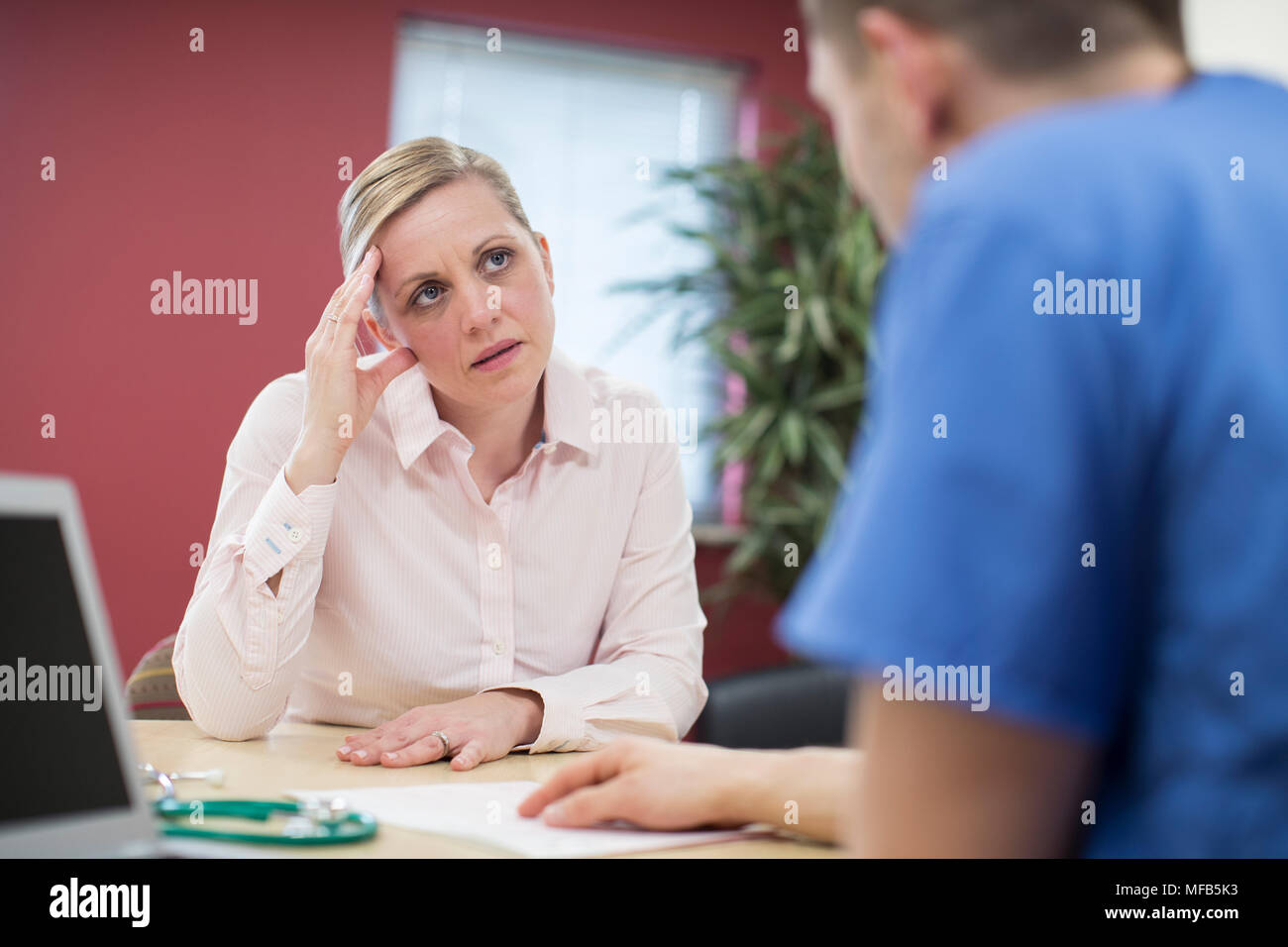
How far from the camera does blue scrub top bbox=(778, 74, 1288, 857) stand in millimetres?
466

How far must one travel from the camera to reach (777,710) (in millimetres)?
2982

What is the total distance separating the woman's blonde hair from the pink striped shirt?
0.73ft

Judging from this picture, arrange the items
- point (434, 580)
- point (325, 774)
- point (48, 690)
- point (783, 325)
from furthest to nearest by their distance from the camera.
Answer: point (783, 325)
point (434, 580)
point (325, 774)
point (48, 690)

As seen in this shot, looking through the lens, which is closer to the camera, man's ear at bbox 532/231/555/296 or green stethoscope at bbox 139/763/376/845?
green stethoscope at bbox 139/763/376/845

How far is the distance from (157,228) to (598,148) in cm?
158

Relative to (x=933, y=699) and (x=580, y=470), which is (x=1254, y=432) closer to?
(x=933, y=699)

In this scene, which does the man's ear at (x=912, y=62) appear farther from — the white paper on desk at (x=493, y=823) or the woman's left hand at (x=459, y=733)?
the woman's left hand at (x=459, y=733)

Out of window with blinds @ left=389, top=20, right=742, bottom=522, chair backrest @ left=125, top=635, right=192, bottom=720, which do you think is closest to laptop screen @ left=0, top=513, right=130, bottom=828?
chair backrest @ left=125, top=635, right=192, bottom=720

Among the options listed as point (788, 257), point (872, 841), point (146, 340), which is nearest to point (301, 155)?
point (146, 340)

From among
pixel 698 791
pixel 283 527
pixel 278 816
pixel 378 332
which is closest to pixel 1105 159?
pixel 698 791

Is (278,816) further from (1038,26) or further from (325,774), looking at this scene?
(1038,26)

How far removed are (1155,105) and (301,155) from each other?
356 cm

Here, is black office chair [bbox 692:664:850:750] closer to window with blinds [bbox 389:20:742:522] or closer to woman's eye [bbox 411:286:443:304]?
window with blinds [bbox 389:20:742:522]

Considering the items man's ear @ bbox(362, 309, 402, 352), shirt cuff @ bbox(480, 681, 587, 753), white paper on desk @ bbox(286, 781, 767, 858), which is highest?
man's ear @ bbox(362, 309, 402, 352)
